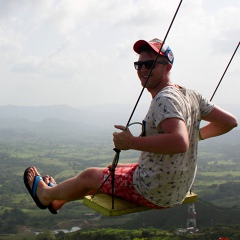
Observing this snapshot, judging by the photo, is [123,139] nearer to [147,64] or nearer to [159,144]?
[159,144]

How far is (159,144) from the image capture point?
3062mm

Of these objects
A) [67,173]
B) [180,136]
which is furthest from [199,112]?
[67,173]

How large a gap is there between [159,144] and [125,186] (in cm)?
101

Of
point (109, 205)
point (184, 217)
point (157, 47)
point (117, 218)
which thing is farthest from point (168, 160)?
point (117, 218)

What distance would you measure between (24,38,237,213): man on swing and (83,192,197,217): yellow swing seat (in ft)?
0.23

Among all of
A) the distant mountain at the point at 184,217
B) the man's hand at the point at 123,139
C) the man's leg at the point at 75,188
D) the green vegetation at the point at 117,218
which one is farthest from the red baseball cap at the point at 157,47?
the distant mountain at the point at 184,217

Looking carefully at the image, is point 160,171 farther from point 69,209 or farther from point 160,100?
point 69,209

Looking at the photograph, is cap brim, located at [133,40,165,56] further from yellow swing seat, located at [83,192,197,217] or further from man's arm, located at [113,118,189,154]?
yellow swing seat, located at [83,192,197,217]

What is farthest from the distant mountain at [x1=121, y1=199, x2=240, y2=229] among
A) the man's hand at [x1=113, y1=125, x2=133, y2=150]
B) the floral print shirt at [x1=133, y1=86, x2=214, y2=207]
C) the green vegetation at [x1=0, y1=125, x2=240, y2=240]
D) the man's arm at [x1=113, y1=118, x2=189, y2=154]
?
the man's arm at [x1=113, y1=118, x2=189, y2=154]

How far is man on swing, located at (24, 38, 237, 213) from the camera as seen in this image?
3105 mm

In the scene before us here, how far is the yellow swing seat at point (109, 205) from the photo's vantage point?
3.71 m

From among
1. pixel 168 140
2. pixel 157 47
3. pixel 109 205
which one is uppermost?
pixel 157 47

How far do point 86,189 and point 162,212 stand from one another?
8432 centimetres

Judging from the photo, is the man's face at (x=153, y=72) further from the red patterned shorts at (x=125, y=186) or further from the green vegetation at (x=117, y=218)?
the green vegetation at (x=117, y=218)
